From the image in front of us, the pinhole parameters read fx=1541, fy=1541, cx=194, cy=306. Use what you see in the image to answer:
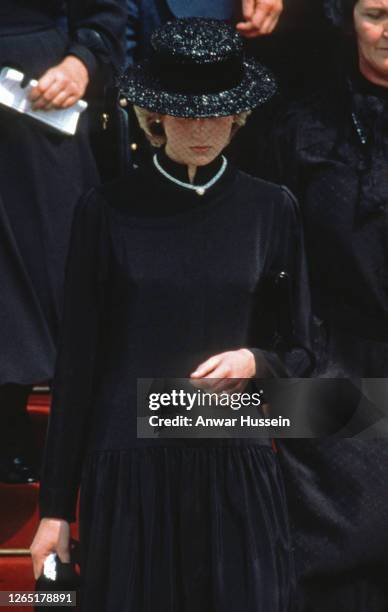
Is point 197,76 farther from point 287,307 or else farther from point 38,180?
point 38,180

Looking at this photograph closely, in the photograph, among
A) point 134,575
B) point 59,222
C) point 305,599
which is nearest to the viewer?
point 134,575

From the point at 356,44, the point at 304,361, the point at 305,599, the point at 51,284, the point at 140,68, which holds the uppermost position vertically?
the point at 140,68

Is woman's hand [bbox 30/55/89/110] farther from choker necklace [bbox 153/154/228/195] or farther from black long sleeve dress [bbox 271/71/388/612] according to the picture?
choker necklace [bbox 153/154/228/195]

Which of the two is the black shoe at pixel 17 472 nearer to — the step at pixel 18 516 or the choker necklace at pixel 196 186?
the step at pixel 18 516

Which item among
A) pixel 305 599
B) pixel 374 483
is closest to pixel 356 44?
pixel 374 483

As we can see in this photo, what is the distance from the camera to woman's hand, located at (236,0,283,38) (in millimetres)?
3695

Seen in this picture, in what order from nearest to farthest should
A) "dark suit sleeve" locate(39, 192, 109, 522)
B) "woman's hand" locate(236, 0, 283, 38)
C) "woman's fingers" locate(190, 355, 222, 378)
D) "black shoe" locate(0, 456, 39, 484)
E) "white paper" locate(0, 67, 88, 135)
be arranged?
"woman's fingers" locate(190, 355, 222, 378) < "dark suit sleeve" locate(39, 192, 109, 522) < "white paper" locate(0, 67, 88, 135) < "woman's hand" locate(236, 0, 283, 38) < "black shoe" locate(0, 456, 39, 484)

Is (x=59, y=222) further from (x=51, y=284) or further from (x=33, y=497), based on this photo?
(x=33, y=497)

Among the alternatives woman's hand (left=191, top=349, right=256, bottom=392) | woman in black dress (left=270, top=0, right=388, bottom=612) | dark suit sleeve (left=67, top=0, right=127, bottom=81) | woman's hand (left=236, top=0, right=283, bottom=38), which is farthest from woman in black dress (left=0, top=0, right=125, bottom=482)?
woman's hand (left=191, top=349, right=256, bottom=392)

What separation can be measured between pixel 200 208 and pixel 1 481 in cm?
118

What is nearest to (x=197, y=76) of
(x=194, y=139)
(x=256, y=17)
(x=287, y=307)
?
(x=194, y=139)

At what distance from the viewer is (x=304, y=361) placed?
3.08m

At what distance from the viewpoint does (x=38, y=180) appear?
Result: 3.75 meters

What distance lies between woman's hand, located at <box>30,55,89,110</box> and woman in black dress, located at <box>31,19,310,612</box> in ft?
2.03
